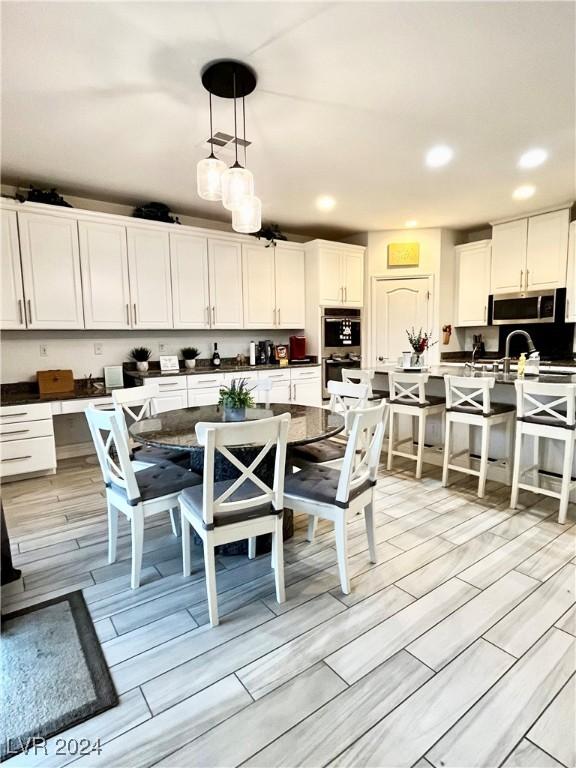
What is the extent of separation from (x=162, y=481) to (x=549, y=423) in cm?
253

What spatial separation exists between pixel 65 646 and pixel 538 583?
7.33 feet

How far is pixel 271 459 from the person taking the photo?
90.4 inches

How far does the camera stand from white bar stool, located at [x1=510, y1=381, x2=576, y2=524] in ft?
8.17

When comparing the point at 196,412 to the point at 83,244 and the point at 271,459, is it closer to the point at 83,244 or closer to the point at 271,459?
the point at 271,459

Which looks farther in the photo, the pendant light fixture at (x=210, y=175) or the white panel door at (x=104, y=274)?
the white panel door at (x=104, y=274)

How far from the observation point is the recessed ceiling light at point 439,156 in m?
3.11

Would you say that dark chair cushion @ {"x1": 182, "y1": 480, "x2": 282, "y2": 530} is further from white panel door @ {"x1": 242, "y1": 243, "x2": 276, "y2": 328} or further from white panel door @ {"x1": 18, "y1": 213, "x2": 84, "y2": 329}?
white panel door @ {"x1": 242, "y1": 243, "x2": 276, "y2": 328}

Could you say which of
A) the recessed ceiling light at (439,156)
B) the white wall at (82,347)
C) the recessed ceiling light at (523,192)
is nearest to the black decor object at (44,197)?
→ the white wall at (82,347)

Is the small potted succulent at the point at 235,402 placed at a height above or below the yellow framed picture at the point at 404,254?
below

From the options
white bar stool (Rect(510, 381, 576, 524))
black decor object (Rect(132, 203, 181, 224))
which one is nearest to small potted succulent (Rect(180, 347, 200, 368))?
black decor object (Rect(132, 203, 181, 224))

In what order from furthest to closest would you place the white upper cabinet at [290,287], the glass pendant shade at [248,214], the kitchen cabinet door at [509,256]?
the white upper cabinet at [290,287]
the kitchen cabinet door at [509,256]
the glass pendant shade at [248,214]

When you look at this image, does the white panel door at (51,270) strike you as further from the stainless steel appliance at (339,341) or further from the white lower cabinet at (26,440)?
the stainless steel appliance at (339,341)

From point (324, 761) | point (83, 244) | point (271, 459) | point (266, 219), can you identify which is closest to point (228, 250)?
point (266, 219)

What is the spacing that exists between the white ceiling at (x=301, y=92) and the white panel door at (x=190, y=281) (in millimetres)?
666
